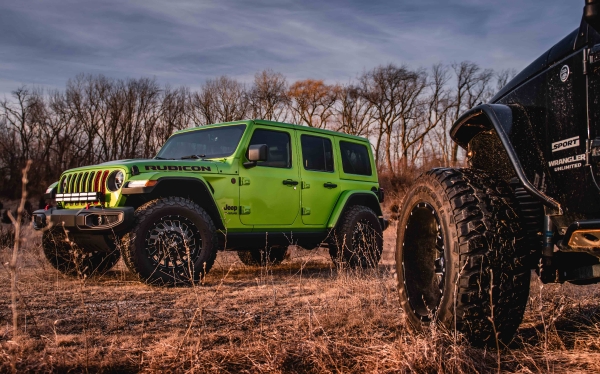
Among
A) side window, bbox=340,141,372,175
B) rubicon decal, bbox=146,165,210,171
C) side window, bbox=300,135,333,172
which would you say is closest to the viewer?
rubicon decal, bbox=146,165,210,171

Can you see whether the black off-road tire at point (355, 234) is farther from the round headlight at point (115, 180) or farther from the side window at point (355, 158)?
the round headlight at point (115, 180)

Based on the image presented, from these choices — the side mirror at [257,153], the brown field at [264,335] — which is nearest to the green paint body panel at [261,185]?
the side mirror at [257,153]

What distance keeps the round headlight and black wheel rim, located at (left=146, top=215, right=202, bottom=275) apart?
620mm

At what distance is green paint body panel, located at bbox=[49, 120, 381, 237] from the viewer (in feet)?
19.4

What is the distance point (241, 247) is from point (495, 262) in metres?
4.41

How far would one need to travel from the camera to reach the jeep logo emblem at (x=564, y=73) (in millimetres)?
2529

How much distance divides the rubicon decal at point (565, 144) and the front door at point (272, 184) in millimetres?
4350

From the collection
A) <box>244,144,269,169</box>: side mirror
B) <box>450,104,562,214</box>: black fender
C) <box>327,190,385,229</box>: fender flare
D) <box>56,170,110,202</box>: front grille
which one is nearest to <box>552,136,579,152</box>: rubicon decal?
<box>450,104,562,214</box>: black fender

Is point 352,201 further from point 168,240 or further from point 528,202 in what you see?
point 528,202

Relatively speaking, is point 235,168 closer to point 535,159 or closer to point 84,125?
point 535,159

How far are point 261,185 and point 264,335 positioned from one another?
3.73 metres

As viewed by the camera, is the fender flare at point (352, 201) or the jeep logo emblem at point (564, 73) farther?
the fender flare at point (352, 201)

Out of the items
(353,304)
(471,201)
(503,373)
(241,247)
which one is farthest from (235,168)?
(503,373)

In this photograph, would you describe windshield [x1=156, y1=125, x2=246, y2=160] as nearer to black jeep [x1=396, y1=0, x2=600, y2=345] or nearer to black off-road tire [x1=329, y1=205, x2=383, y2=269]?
black off-road tire [x1=329, y1=205, x2=383, y2=269]
